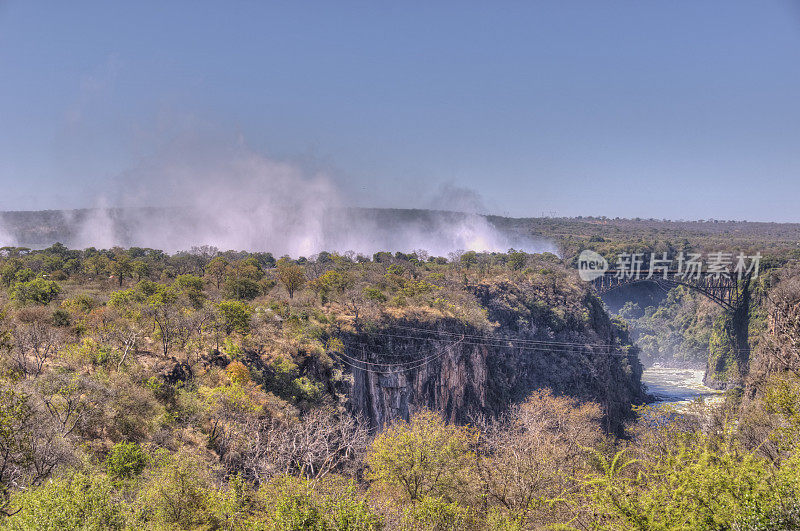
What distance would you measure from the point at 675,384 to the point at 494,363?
191 feet

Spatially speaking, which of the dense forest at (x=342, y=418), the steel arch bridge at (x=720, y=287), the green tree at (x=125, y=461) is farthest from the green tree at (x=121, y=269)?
the steel arch bridge at (x=720, y=287)

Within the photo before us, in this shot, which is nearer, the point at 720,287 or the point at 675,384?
the point at 720,287

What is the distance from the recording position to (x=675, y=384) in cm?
8462

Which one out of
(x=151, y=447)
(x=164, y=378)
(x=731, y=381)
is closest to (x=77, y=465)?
(x=151, y=447)

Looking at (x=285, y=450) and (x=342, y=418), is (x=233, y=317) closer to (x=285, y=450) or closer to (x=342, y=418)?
(x=342, y=418)

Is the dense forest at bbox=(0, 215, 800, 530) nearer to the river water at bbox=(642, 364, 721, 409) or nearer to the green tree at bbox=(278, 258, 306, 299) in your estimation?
the green tree at bbox=(278, 258, 306, 299)

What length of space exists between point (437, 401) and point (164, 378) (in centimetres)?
2518

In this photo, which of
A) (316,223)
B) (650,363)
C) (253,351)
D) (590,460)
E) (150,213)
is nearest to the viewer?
(590,460)

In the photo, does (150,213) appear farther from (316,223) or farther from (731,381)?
(731,381)

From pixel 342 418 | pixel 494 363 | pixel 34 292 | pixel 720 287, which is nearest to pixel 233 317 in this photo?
pixel 342 418

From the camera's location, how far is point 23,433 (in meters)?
13.1

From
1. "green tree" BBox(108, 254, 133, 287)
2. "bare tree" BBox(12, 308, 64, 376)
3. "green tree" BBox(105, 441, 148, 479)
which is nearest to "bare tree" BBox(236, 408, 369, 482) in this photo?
"green tree" BBox(105, 441, 148, 479)

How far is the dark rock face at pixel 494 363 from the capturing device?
126 ft

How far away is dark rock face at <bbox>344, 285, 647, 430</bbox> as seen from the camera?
38406 mm
